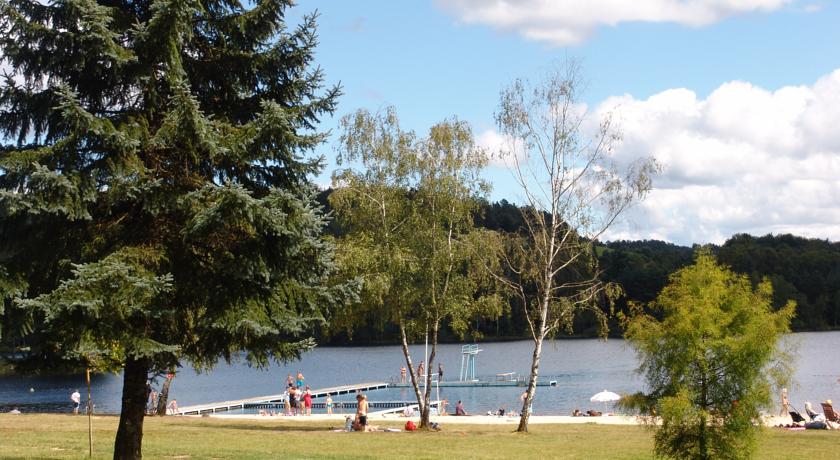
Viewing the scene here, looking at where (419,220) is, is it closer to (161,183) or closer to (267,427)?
(267,427)

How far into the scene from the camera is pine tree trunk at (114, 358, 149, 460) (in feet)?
45.3

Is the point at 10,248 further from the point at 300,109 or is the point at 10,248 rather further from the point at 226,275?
the point at 300,109

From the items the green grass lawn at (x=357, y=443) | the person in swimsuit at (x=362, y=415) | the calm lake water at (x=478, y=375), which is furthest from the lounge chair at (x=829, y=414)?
the person in swimsuit at (x=362, y=415)

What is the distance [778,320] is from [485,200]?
14930 mm

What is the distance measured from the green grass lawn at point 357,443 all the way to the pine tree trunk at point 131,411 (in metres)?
2.59

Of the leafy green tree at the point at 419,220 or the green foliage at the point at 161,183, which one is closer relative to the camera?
the green foliage at the point at 161,183

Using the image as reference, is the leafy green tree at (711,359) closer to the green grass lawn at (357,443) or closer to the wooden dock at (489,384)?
the green grass lawn at (357,443)

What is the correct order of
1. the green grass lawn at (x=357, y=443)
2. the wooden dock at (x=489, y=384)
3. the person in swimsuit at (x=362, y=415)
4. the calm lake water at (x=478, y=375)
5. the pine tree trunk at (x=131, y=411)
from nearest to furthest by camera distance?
the pine tree trunk at (x=131, y=411) < the green grass lawn at (x=357, y=443) < the person in swimsuit at (x=362, y=415) < the calm lake water at (x=478, y=375) < the wooden dock at (x=489, y=384)

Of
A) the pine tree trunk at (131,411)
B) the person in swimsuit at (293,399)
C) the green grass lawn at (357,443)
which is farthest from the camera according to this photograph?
the person in swimsuit at (293,399)

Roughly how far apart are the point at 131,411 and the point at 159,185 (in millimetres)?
3900

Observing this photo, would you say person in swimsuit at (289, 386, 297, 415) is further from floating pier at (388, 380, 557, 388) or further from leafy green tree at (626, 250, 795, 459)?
leafy green tree at (626, 250, 795, 459)

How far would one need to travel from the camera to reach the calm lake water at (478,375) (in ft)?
175

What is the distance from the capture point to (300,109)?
14.0 metres

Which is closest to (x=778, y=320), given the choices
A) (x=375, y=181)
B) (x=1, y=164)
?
(x=1, y=164)
